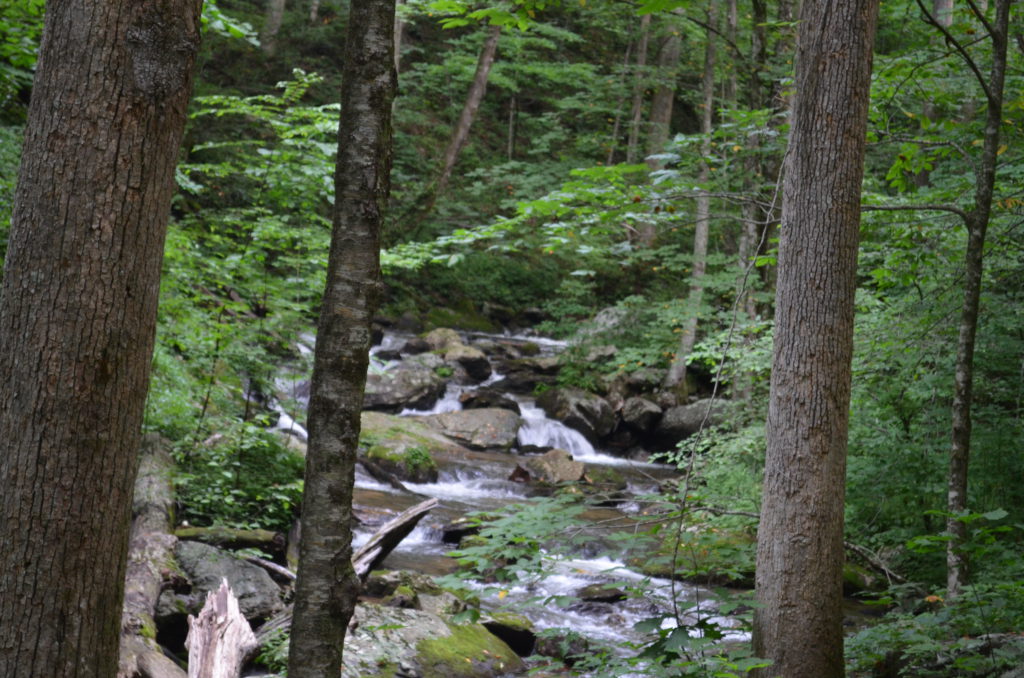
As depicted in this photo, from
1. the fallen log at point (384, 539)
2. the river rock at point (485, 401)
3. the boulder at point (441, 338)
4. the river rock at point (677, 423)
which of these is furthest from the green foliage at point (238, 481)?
the boulder at point (441, 338)

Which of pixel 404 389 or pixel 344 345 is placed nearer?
pixel 344 345

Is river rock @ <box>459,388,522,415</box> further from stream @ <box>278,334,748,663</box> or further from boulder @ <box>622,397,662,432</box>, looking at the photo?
boulder @ <box>622,397,662,432</box>

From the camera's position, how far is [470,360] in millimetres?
17359

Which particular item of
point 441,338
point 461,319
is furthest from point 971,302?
point 461,319

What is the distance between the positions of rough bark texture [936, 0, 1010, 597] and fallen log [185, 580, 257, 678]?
14.1ft

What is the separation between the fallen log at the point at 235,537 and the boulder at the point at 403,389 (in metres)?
8.50

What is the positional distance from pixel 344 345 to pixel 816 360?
2174 millimetres

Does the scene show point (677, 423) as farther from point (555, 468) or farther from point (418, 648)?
point (418, 648)

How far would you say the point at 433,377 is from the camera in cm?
1597

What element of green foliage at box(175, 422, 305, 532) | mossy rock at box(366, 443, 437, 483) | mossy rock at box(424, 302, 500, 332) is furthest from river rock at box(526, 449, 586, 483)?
mossy rock at box(424, 302, 500, 332)

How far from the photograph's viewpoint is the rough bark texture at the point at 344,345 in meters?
2.70

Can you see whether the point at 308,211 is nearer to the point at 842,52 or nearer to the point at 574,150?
the point at 842,52

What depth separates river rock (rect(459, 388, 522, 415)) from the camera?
628 inches

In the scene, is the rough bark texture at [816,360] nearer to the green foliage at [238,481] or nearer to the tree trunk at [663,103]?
the green foliage at [238,481]
